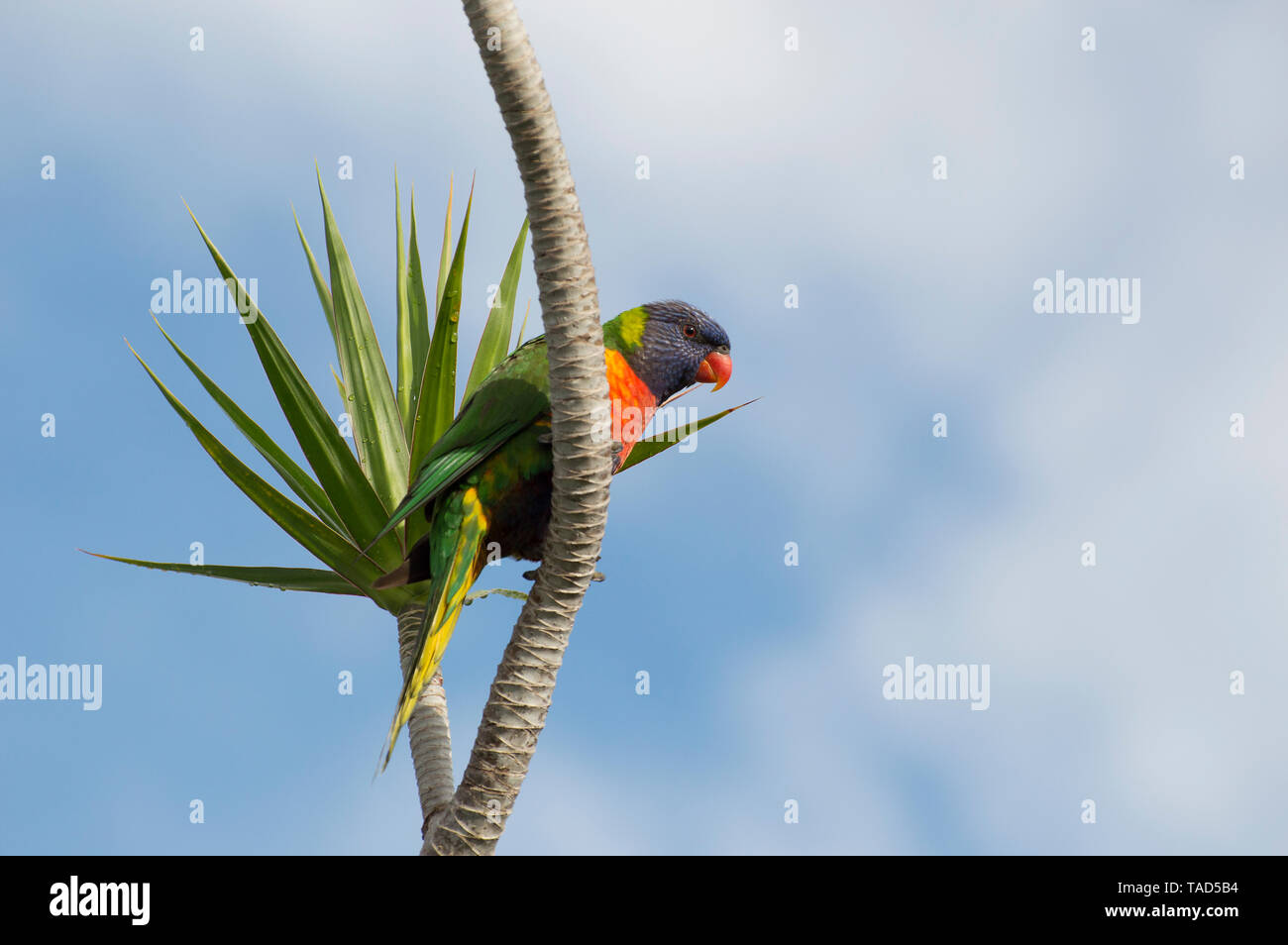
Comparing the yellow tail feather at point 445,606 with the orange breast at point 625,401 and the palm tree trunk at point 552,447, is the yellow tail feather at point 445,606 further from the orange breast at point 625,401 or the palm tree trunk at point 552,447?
the orange breast at point 625,401

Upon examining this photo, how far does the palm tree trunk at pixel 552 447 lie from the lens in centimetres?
311

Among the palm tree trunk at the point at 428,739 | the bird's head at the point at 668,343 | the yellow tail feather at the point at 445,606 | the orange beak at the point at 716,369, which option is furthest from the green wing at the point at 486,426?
the orange beak at the point at 716,369

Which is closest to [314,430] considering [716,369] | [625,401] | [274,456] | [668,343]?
[274,456]

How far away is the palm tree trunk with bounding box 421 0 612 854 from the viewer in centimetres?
311

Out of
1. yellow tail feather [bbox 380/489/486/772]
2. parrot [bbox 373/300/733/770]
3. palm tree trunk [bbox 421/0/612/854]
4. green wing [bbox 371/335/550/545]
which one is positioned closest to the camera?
palm tree trunk [bbox 421/0/612/854]

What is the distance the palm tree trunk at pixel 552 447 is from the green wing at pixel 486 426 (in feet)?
1.84

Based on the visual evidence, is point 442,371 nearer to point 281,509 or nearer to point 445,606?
point 281,509

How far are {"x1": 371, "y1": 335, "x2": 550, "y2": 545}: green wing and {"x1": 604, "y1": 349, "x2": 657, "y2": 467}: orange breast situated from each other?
310 mm

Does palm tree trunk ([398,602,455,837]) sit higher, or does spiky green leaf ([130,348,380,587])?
spiky green leaf ([130,348,380,587])

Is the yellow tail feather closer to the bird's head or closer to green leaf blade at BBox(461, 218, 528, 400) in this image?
the bird's head

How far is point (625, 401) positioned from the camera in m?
4.30

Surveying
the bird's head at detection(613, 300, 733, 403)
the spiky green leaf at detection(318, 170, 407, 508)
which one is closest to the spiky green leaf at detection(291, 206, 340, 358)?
the spiky green leaf at detection(318, 170, 407, 508)

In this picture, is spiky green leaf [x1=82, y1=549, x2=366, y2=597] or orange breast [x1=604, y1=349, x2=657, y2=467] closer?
orange breast [x1=604, y1=349, x2=657, y2=467]
